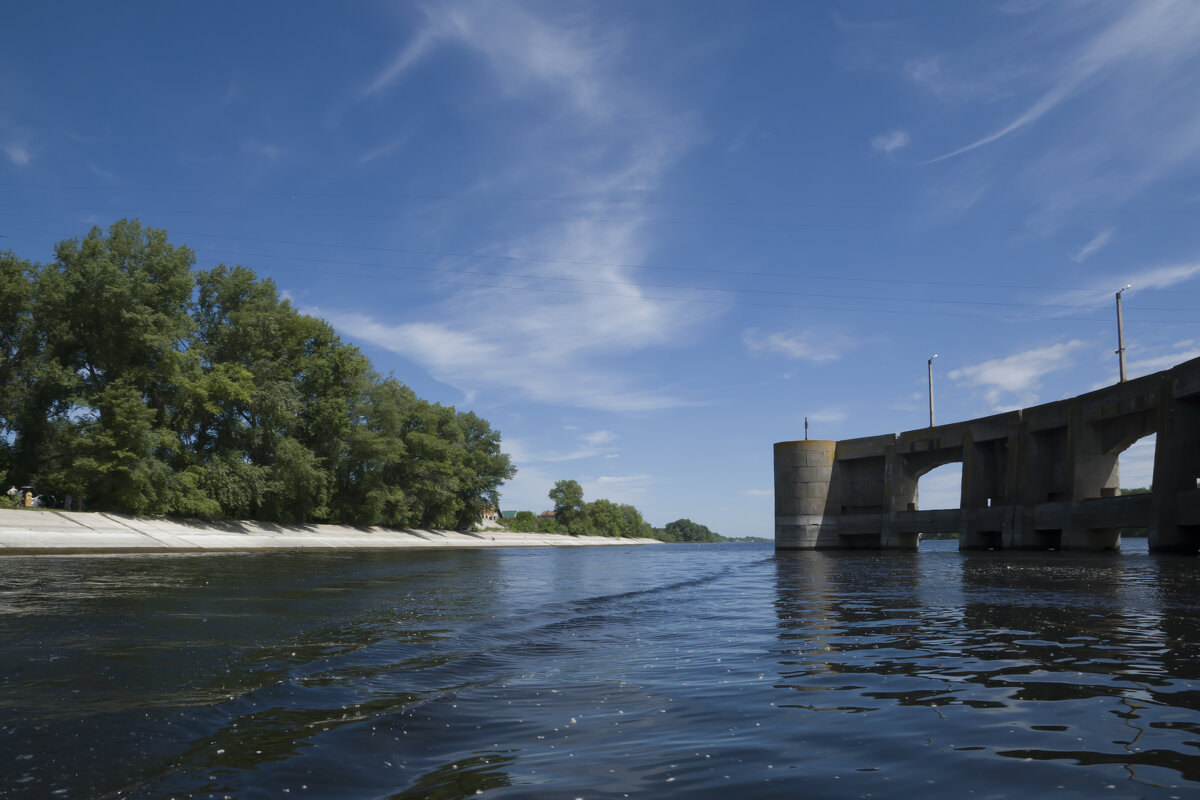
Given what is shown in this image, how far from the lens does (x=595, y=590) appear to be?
18.5m

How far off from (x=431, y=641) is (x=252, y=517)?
5090 centimetres

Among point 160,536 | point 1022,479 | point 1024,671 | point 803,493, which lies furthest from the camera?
point 803,493

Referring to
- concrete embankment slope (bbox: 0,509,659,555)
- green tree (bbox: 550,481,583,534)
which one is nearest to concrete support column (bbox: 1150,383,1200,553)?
concrete embankment slope (bbox: 0,509,659,555)

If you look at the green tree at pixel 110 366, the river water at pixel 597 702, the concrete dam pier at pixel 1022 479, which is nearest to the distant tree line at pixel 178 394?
the green tree at pixel 110 366

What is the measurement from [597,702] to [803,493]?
174ft

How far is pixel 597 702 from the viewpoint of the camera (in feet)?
19.6

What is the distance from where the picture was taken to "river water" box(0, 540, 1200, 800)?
3963 millimetres

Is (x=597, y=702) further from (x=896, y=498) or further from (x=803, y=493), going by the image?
(x=803, y=493)

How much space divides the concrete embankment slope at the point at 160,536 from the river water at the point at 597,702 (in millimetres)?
21407

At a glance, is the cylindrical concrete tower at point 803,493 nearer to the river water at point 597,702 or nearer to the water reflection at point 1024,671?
the water reflection at point 1024,671

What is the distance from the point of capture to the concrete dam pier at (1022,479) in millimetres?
30156

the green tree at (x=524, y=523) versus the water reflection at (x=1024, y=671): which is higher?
the water reflection at (x=1024, y=671)

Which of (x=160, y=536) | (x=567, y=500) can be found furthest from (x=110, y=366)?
(x=567, y=500)

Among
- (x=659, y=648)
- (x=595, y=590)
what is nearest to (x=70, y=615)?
(x=659, y=648)
